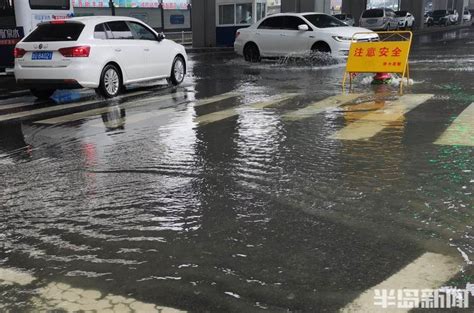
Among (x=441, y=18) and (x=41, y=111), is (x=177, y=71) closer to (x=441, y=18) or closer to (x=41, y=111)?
(x=41, y=111)

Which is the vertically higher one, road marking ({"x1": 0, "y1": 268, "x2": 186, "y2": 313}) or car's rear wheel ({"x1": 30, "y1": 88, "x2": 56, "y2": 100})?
car's rear wheel ({"x1": 30, "y1": 88, "x2": 56, "y2": 100})

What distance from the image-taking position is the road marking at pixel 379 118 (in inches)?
286

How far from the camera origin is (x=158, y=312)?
3.03 meters

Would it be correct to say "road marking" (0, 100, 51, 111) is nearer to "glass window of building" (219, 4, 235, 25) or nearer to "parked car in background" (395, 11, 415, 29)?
"glass window of building" (219, 4, 235, 25)

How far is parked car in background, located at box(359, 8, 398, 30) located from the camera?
39.6m

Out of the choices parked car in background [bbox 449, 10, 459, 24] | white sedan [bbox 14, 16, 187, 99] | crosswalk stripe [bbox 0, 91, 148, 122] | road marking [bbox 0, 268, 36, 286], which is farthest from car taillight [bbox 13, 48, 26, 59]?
parked car in background [bbox 449, 10, 459, 24]

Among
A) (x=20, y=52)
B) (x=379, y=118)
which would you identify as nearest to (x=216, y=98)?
(x=379, y=118)

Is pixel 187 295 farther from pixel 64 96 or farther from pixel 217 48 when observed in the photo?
pixel 217 48

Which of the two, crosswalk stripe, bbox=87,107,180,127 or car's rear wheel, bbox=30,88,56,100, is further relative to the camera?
car's rear wheel, bbox=30,88,56,100

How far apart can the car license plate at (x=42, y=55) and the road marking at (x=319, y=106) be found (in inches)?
204

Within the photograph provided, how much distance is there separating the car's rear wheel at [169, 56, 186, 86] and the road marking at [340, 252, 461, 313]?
10.9 meters

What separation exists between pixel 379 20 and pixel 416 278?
3888 centimetres

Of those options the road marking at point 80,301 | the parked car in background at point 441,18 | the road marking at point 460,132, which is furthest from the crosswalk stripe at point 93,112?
the parked car in background at point 441,18

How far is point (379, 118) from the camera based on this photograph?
8305 mm
